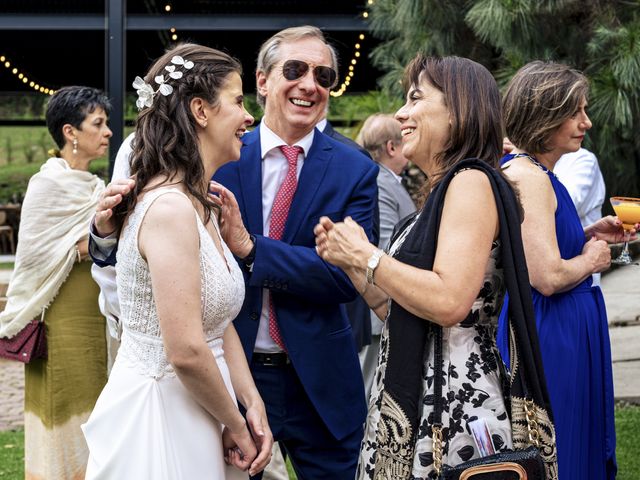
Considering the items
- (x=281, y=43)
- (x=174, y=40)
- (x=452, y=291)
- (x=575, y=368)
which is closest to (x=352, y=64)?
(x=174, y=40)

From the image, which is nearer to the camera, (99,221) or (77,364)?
(99,221)

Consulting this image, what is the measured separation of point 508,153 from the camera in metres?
3.98

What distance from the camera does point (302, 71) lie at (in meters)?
3.58

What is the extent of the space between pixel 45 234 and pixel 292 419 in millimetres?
2256

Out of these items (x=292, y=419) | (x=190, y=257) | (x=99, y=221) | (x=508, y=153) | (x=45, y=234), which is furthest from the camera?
(x=45, y=234)

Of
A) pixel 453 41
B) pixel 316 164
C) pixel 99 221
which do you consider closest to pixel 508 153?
pixel 316 164

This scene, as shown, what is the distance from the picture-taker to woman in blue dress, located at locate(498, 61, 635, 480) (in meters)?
3.51

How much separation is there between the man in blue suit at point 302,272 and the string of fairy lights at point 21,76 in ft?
47.6

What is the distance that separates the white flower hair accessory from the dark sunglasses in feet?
2.83

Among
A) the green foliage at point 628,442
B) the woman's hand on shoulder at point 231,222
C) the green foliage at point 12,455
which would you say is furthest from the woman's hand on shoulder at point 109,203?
the green foliage at point 628,442

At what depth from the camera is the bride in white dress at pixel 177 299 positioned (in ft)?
8.07

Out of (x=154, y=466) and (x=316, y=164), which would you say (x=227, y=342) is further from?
(x=316, y=164)

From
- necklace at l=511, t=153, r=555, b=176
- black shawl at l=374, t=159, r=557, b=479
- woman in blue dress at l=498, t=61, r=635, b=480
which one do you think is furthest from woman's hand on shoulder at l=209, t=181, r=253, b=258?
necklace at l=511, t=153, r=555, b=176

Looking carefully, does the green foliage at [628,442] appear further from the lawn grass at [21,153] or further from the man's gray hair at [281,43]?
the lawn grass at [21,153]
